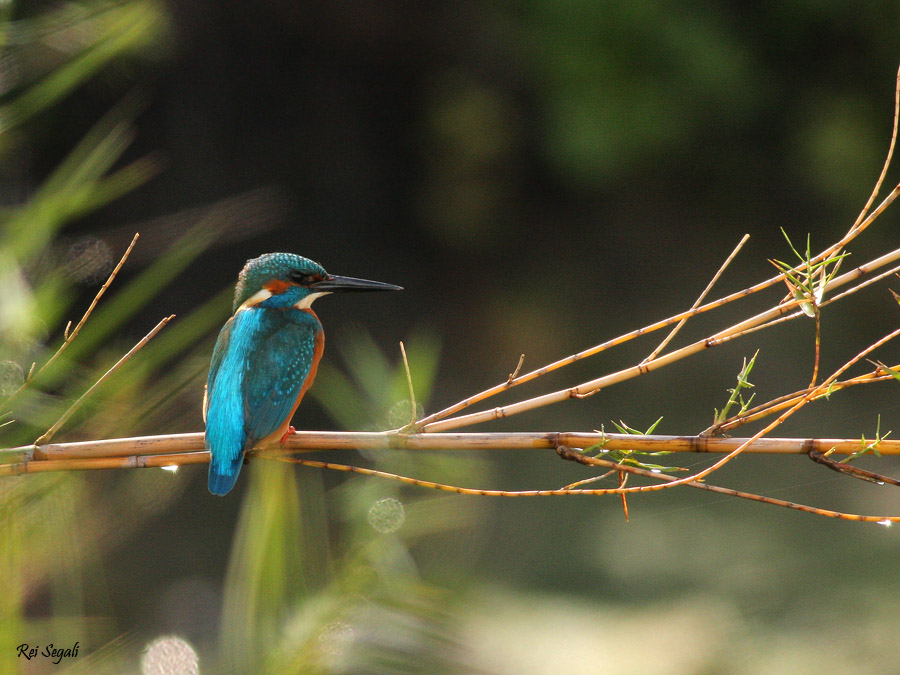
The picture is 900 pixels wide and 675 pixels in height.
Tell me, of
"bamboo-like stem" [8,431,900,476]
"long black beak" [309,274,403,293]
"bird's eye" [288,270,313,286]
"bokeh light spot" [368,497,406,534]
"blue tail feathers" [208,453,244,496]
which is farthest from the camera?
"bird's eye" [288,270,313,286]

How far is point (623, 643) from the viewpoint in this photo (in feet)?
11.6

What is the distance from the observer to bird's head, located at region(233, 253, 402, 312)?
1.56 metres

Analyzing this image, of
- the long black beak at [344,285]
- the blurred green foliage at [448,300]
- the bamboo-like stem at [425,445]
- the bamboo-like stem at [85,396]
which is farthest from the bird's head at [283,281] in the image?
the bamboo-like stem at [85,396]

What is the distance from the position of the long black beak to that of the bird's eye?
0.4 inches

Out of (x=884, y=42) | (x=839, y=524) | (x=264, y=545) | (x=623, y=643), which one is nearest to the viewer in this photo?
(x=264, y=545)

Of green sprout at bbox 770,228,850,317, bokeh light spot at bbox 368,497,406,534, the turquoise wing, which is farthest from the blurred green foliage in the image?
green sprout at bbox 770,228,850,317

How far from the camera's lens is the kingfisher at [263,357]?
130cm

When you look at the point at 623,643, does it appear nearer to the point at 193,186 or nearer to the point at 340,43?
the point at 193,186

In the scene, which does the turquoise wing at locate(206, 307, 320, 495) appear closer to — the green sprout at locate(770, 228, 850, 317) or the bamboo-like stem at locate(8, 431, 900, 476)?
the bamboo-like stem at locate(8, 431, 900, 476)

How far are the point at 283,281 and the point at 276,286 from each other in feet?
0.06

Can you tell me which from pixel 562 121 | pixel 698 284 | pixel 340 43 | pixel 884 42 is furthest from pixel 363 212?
pixel 884 42

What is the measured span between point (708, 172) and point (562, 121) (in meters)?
1.16

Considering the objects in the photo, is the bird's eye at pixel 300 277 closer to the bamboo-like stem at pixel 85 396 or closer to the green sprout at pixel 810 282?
the bamboo-like stem at pixel 85 396

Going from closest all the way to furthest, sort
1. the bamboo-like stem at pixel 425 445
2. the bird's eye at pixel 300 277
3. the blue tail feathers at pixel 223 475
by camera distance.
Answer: the bamboo-like stem at pixel 425 445 < the blue tail feathers at pixel 223 475 < the bird's eye at pixel 300 277
